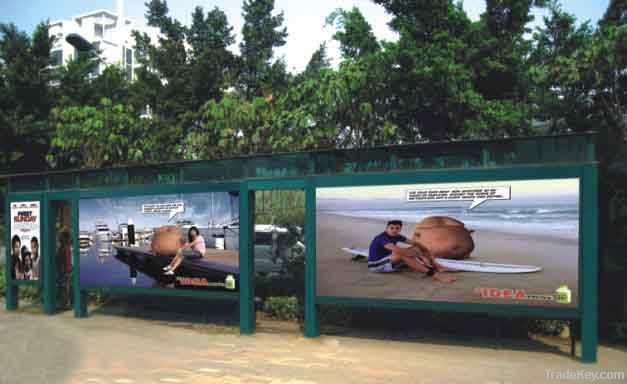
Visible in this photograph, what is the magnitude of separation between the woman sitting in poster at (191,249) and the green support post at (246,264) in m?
0.91

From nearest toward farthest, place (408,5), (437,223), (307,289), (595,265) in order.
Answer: (595,265)
(437,223)
(307,289)
(408,5)

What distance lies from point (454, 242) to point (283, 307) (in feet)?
14.9

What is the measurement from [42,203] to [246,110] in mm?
9610

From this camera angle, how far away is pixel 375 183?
9984 millimetres

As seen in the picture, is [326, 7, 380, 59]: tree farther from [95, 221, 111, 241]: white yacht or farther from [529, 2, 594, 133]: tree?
[95, 221, 111, 241]: white yacht

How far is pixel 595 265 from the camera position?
845 cm

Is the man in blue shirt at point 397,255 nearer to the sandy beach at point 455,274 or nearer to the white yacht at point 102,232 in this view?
the sandy beach at point 455,274

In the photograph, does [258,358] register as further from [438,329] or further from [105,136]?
[105,136]

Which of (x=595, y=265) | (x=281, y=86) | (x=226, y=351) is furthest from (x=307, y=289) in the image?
(x=281, y=86)

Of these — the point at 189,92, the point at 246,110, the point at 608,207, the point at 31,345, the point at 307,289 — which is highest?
the point at 189,92

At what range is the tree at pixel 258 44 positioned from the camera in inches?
1297

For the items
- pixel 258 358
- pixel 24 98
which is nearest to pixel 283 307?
pixel 258 358

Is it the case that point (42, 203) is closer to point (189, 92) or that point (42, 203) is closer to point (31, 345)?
point (31, 345)

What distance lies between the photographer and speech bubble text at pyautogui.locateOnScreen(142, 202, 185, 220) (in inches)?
464
